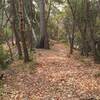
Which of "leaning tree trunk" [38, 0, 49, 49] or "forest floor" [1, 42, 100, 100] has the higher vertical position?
"leaning tree trunk" [38, 0, 49, 49]

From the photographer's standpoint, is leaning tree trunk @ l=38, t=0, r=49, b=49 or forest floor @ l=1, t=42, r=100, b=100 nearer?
forest floor @ l=1, t=42, r=100, b=100

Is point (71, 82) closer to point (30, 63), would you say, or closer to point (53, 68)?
point (53, 68)

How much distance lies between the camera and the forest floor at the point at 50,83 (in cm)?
805

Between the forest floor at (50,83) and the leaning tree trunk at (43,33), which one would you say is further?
the leaning tree trunk at (43,33)

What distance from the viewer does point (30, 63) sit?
43.2 ft

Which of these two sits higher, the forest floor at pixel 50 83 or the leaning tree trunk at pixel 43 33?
the leaning tree trunk at pixel 43 33

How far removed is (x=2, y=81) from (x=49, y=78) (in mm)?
1865

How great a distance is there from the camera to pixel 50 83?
948cm

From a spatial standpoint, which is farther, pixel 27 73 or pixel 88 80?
pixel 27 73

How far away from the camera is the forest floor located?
8047 millimetres

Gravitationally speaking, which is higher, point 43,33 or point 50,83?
point 43,33

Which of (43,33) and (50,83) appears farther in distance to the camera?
(43,33)

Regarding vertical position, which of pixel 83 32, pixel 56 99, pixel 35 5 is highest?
pixel 35 5

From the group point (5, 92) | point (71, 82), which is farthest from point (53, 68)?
point (5, 92)
